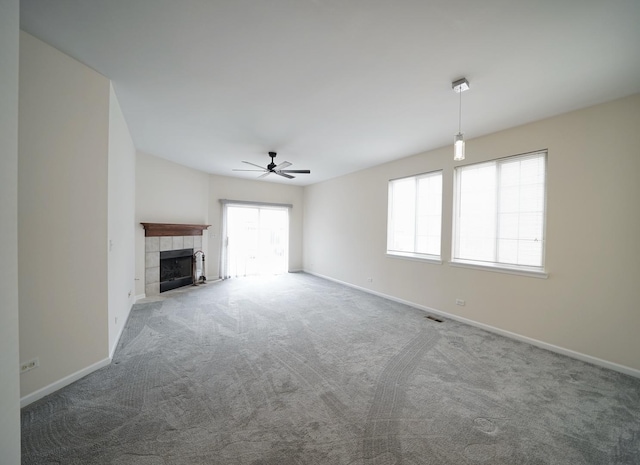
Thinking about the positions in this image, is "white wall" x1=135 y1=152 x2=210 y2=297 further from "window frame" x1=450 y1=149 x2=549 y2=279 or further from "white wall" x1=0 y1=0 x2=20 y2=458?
"window frame" x1=450 y1=149 x2=549 y2=279

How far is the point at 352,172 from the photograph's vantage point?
6.11m

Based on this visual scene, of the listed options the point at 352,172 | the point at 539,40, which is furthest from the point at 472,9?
the point at 352,172

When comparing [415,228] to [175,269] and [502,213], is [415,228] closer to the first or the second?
[502,213]

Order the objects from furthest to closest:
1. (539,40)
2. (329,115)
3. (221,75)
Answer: (329,115) → (221,75) → (539,40)

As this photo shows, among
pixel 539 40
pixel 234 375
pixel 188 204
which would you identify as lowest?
pixel 234 375

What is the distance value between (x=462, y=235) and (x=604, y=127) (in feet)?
6.46

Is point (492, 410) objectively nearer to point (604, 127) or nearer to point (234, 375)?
point (234, 375)

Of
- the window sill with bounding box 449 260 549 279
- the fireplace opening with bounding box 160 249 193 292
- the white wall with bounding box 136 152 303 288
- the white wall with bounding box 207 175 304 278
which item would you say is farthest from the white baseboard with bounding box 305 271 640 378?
the fireplace opening with bounding box 160 249 193 292

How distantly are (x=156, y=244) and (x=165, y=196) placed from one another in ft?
3.57

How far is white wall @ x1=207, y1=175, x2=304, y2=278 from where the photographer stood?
6.66 metres

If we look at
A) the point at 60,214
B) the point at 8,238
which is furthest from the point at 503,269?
the point at 60,214

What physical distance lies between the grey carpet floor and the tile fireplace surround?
187cm

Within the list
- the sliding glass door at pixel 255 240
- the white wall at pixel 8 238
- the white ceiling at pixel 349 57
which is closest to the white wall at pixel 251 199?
the sliding glass door at pixel 255 240

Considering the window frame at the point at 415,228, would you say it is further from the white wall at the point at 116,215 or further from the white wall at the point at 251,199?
the white wall at the point at 116,215
